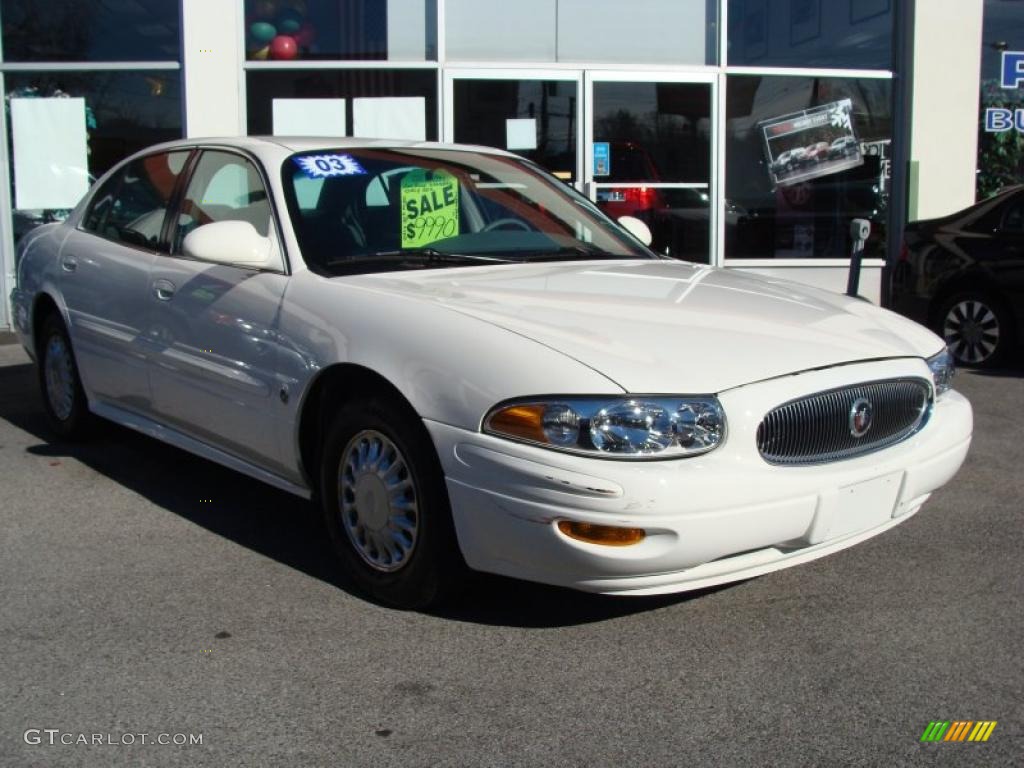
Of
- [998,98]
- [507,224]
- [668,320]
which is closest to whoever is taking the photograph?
[668,320]

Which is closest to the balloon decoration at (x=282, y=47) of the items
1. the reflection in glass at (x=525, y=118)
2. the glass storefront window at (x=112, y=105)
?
the glass storefront window at (x=112, y=105)

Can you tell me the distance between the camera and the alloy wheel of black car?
8852mm

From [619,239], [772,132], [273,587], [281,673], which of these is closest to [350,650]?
[281,673]

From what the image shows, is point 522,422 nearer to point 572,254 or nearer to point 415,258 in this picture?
point 415,258

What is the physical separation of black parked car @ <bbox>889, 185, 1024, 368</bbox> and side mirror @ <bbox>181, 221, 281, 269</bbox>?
615 centimetres

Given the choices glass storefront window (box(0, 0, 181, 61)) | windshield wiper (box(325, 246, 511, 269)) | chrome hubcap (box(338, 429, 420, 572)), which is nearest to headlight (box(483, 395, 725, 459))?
chrome hubcap (box(338, 429, 420, 572))

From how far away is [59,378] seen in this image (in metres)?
6.18

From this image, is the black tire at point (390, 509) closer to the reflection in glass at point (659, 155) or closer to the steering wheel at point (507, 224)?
the steering wheel at point (507, 224)

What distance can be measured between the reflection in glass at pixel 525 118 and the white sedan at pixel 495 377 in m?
6.08

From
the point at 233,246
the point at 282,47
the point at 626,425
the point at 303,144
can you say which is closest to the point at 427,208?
the point at 303,144

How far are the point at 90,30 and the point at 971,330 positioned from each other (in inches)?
313

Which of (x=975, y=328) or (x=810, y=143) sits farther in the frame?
(x=810, y=143)

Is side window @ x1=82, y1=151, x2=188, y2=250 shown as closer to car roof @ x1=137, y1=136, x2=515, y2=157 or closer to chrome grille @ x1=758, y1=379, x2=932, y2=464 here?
car roof @ x1=137, y1=136, x2=515, y2=157

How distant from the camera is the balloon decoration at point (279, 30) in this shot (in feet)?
36.7
